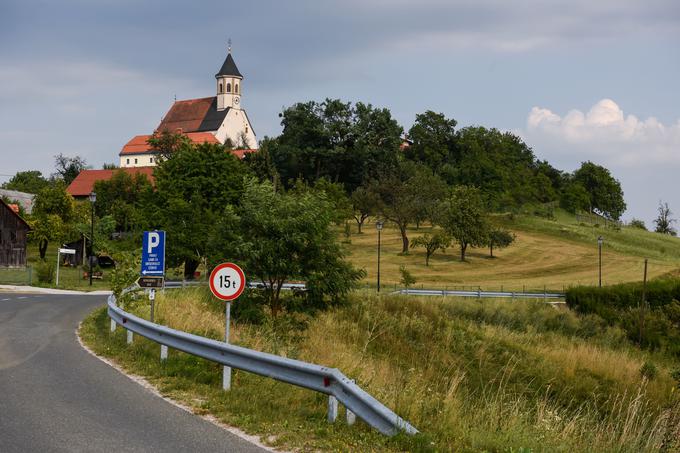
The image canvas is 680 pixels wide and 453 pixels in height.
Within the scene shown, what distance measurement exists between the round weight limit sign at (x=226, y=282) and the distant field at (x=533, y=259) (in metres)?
44.4

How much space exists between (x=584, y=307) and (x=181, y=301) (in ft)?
106

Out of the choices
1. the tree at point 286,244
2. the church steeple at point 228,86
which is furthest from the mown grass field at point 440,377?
the church steeple at point 228,86

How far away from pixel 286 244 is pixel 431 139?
103124 mm

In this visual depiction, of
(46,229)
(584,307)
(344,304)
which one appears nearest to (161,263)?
(344,304)

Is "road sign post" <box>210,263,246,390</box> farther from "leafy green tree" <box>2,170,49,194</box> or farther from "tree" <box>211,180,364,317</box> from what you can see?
"leafy green tree" <box>2,170,49,194</box>

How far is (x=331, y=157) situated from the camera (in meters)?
102

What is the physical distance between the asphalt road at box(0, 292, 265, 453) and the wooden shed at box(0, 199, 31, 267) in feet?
176

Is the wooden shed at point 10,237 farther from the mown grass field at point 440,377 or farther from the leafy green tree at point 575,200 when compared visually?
the leafy green tree at point 575,200

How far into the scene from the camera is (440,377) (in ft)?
69.6

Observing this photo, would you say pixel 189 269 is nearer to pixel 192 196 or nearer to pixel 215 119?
pixel 192 196

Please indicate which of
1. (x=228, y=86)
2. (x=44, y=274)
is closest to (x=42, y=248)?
(x=44, y=274)

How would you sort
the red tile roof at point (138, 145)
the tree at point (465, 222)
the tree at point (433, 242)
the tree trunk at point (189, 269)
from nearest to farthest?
the tree trunk at point (189, 269) < the tree at point (433, 242) < the tree at point (465, 222) < the red tile roof at point (138, 145)

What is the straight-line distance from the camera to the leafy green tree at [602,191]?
459 feet

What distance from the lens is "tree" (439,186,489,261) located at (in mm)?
72694
